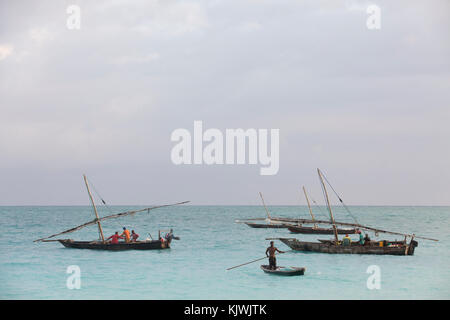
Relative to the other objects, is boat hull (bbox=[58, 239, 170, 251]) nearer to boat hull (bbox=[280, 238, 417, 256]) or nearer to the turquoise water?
the turquoise water

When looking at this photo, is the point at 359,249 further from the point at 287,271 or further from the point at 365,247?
the point at 287,271

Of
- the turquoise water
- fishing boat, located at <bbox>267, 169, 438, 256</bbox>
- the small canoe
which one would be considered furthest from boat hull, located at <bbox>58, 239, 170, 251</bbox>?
the small canoe

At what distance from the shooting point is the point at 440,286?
23.0 m

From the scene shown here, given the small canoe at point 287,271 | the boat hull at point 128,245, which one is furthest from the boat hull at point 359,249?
the boat hull at point 128,245

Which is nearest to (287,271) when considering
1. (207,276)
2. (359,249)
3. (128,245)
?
(207,276)

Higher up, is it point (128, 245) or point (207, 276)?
point (128, 245)

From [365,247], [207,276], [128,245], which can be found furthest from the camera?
[128,245]

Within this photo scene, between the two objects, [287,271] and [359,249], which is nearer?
[287,271]

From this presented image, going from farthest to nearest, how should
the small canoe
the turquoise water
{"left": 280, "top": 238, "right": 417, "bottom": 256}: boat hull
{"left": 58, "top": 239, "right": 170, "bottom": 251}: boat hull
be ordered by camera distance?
{"left": 58, "top": 239, "right": 170, "bottom": 251}: boat hull → {"left": 280, "top": 238, "right": 417, "bottom": 256}: boat hull → the small canoe → the turquoise water

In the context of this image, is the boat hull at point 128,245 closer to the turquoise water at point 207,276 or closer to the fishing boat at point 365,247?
the turquoise water at point 207,276
